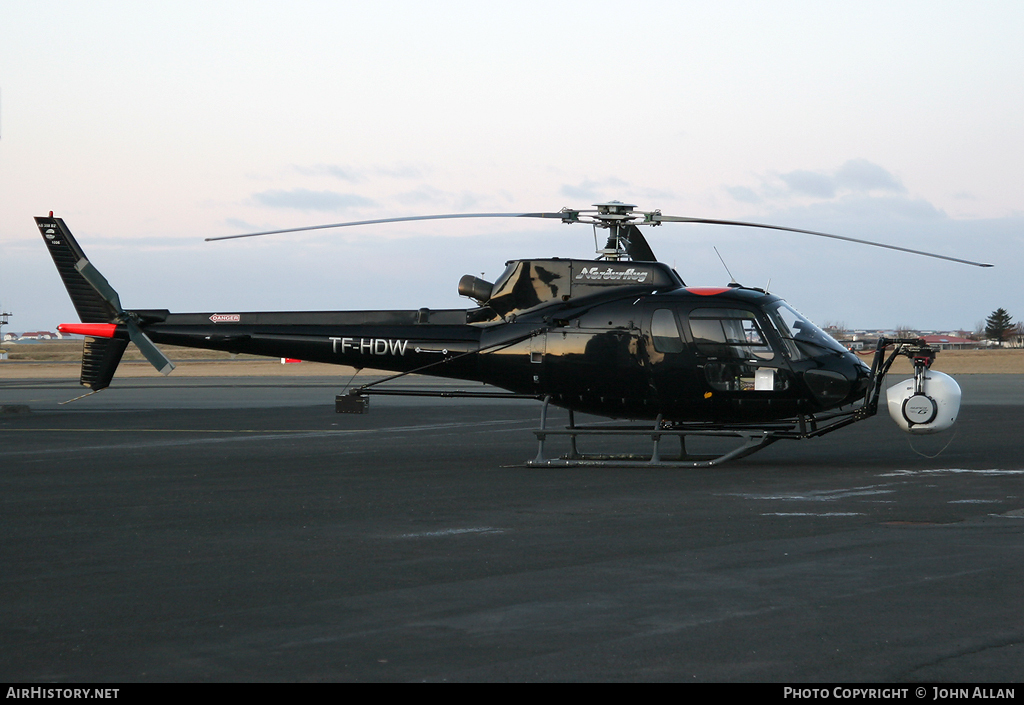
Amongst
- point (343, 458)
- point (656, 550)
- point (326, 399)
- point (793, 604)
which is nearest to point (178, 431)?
point (343, 458)

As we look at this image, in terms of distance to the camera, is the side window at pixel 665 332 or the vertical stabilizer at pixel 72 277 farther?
the vertical stabilizer at pixel 72 277

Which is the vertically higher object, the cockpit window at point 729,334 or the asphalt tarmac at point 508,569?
the cockpit window at point 729,334

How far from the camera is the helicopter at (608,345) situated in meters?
16.1

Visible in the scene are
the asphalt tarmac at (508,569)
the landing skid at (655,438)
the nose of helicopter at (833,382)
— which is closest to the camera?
the asphalt tarmac at (508,569)

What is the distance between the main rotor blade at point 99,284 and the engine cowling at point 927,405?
43.2 feet

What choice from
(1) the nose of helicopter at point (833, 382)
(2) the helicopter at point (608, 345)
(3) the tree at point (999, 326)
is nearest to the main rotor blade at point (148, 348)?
(2) the helicopter at point (608, 345)

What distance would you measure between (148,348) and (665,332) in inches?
352

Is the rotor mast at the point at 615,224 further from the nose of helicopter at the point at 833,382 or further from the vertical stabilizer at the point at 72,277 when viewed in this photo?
the vertical stabilizer at the point at 72,277

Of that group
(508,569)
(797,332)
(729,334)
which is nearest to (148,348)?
(729,334)

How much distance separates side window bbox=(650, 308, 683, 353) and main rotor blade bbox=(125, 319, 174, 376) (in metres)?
8.20

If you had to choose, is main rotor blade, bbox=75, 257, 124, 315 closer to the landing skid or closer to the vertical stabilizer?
the vertical stabilizer

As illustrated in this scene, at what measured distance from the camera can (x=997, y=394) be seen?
38.8m

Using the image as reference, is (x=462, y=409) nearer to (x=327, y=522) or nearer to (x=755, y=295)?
(x=755, y=295)
